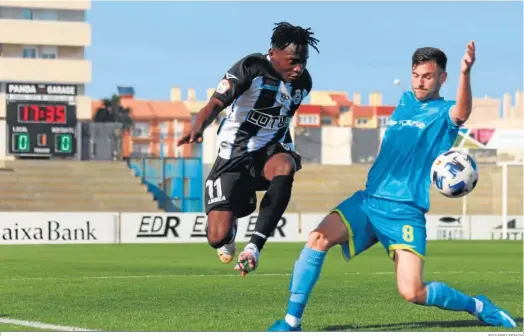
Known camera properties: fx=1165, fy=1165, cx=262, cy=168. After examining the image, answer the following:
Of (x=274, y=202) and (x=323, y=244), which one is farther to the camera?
(x=274, y=202)

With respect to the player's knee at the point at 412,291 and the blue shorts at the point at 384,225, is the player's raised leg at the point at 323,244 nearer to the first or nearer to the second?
the blue shorts at the point at 384,225

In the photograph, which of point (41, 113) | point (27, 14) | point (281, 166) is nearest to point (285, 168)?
point (281, 166)

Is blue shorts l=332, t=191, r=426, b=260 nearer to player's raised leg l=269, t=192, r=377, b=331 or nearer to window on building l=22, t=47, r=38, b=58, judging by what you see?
player's raised leg l=269, t=192, r=377, b=331

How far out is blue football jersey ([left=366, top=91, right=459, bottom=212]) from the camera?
9297mm

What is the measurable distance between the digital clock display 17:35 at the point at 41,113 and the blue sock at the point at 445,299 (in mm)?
35236

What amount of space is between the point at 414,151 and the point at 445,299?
1201mm

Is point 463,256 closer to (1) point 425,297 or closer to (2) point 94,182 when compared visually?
(1) point 425,297

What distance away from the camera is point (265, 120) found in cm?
1060

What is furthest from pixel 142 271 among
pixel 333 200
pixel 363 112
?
pixel 363 112

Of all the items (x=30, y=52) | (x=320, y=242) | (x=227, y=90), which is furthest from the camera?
(x=30, y=52)

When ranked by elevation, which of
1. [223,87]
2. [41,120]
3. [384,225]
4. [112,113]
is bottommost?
[384,225]

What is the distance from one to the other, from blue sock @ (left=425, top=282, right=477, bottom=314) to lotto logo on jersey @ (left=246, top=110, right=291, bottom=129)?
7.41 ft

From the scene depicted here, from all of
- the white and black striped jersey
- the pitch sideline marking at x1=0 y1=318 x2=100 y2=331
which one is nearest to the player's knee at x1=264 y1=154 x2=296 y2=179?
the white and black striped jersey

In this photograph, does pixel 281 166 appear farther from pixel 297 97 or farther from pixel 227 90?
pixel 227 90
